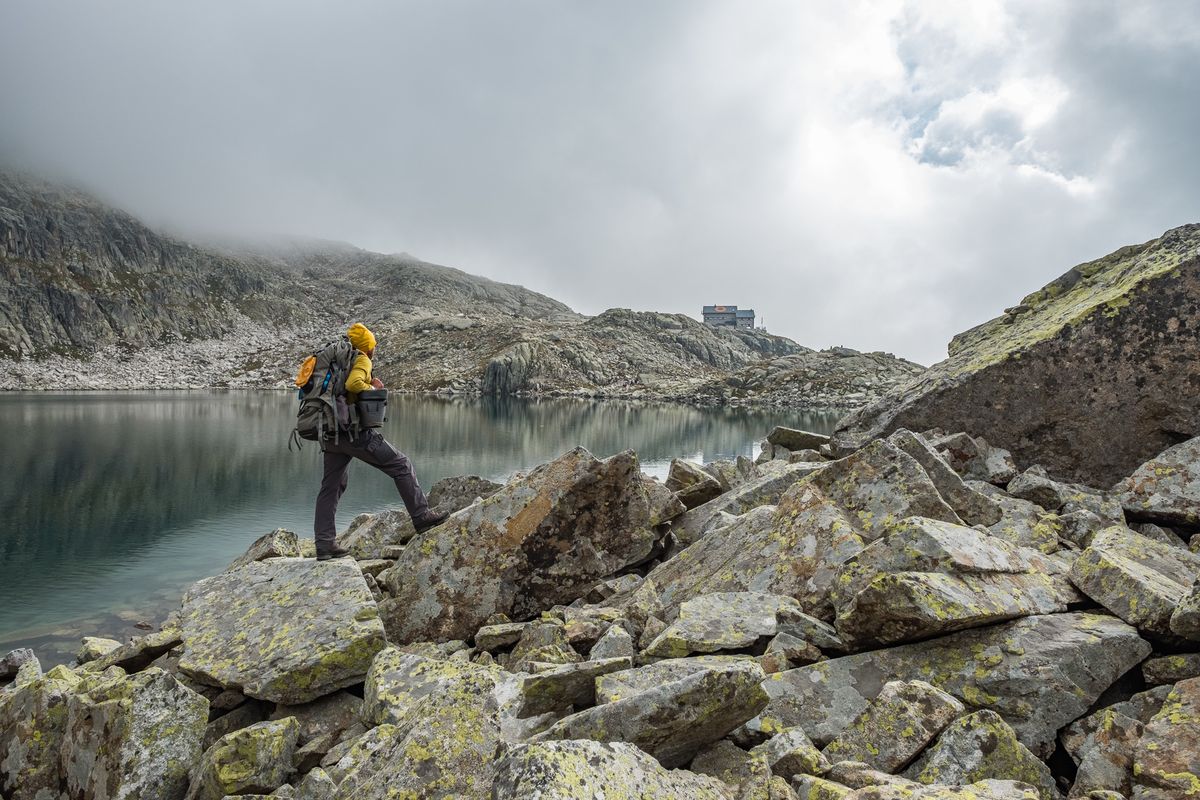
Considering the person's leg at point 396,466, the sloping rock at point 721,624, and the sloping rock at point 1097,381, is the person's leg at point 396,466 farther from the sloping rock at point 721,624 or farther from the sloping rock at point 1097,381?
the sloping rock at point 1097,381

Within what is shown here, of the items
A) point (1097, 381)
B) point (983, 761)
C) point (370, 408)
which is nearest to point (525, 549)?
point (370, 408)

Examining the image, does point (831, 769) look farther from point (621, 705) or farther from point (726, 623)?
point (726, 623)

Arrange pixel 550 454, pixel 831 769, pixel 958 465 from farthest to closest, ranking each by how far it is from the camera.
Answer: pixel 550 454 < pixel 958 465 < pixel 831 769

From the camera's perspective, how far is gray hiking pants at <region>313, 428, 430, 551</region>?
34.9 feet

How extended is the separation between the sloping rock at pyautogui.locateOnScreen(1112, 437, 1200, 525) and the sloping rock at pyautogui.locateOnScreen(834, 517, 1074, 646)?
3493 millimetres

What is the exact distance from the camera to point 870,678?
5.20 meters

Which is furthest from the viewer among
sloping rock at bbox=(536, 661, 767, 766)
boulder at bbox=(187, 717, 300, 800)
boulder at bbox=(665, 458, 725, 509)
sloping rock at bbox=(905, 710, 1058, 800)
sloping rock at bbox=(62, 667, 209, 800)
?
boulder at bbox=(665, 458, 725, 509)

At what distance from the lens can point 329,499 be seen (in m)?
11.0

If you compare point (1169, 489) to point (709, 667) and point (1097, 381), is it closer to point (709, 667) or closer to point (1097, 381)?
point (1097, 381)

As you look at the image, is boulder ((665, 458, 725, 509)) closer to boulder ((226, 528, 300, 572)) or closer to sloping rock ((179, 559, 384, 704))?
sloping rock ((179, 559, 384, 704))

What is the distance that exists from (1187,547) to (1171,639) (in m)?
4.24

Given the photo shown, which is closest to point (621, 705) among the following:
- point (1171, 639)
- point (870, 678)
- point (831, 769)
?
point (831, 769)

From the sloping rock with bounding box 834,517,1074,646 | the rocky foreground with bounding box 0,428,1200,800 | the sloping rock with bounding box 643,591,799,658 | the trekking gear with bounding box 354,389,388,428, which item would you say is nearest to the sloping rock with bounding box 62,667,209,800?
the rocky foreground with bounding box 0,428,1200,800

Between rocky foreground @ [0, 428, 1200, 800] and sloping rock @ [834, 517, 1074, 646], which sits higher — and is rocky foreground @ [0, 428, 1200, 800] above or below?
below
